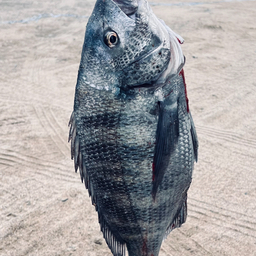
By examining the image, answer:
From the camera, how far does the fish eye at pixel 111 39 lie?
169cm

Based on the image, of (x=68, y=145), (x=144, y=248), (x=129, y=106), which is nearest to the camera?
(x=129, y=106)

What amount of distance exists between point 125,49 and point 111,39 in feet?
0.29

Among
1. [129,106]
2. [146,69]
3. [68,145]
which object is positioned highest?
[146,69]

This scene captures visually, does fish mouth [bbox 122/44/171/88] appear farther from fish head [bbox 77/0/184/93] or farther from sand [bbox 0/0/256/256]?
sand [bbox 0/0/256/256]

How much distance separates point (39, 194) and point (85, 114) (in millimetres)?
2697

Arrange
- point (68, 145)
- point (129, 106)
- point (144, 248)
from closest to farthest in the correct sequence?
point (129, 106), point (144, 248), point (68, 145)

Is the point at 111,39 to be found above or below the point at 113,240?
above

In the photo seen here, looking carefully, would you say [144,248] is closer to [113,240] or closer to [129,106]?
[113,240]

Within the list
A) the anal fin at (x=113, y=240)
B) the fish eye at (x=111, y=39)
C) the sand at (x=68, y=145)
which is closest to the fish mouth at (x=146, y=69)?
the fish eye at (x=111, y=39)

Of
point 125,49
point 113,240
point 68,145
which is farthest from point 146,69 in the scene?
point 68,145

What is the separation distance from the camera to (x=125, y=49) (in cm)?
171

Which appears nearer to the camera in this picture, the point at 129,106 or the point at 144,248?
the point at 129,106

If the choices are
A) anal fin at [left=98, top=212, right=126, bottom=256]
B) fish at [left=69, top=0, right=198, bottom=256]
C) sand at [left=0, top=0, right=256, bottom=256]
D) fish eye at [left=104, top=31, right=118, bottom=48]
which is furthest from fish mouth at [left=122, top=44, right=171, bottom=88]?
sand at [left=0, top=0, right=256, bottom=256]

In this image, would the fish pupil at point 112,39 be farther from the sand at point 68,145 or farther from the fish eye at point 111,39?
the sand at point 68,145
